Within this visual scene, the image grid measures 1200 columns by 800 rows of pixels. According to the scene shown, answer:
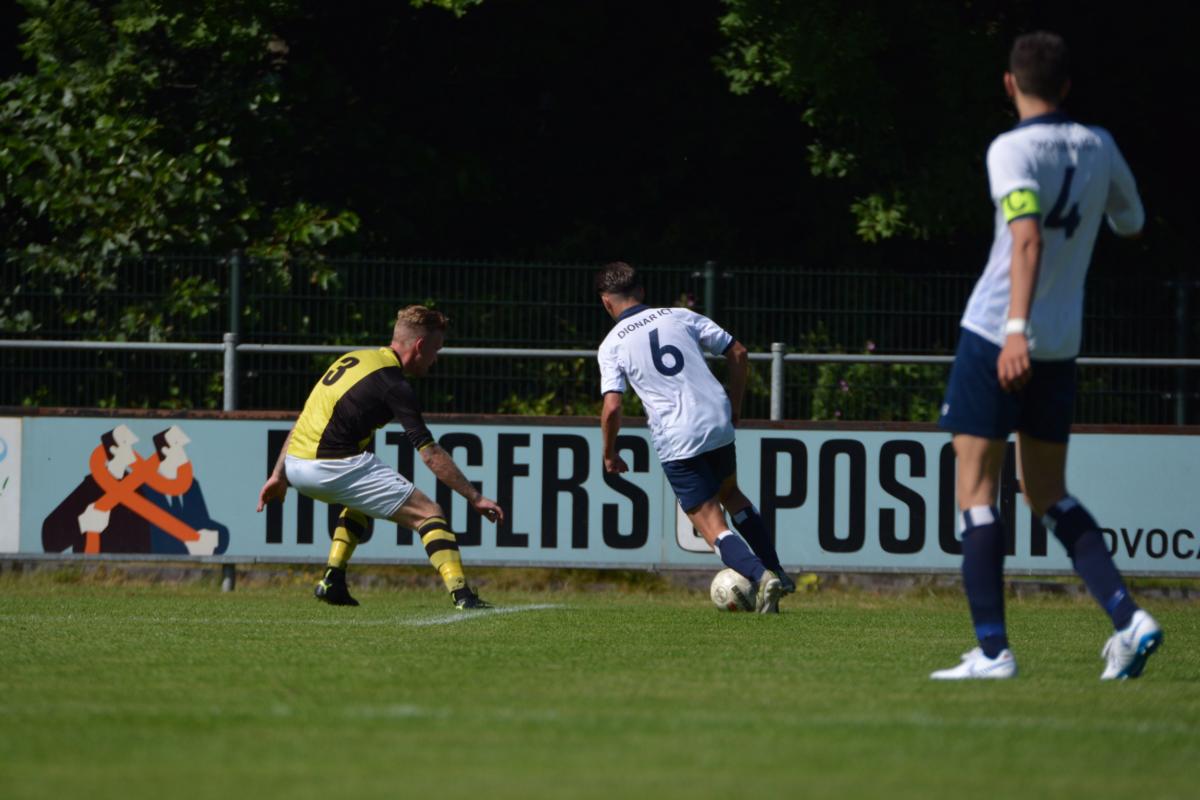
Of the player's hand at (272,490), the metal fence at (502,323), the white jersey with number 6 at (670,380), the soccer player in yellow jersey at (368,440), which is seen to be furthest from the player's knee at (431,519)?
the metal fence at (502,323)

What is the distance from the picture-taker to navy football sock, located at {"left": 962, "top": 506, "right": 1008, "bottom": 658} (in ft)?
18.9

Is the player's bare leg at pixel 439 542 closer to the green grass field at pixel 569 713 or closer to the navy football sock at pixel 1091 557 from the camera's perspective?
the green grass field at pixel 569 713

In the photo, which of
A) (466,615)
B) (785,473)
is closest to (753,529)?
(466,615)

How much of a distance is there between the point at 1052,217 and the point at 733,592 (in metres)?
3.81

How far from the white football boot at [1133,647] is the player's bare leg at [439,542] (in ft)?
13.8

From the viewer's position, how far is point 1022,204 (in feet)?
18.1

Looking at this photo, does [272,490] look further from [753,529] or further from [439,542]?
[753,529]

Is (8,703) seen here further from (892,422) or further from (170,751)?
(892,422)

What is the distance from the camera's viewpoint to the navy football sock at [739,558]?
9.01m

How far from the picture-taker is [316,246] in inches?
606

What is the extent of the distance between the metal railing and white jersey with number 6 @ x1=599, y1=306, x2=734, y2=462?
2786 millimetres

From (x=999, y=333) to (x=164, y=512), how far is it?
7.40 m

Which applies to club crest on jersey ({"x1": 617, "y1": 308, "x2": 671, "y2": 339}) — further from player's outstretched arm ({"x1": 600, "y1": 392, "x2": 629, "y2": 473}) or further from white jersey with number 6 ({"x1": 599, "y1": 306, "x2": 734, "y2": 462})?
player's outstretched arm ({"x1": 600, "y1": 392, "x2": 629, "y2": 473})

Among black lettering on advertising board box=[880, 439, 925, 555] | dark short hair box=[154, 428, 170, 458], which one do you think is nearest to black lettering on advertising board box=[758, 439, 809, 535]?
black lettering on advertising board box=[880, 439, 925, 555]
